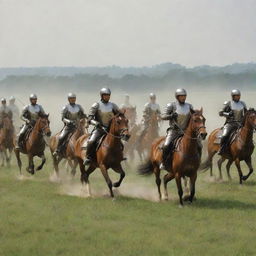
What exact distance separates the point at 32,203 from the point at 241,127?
7979 millimetres

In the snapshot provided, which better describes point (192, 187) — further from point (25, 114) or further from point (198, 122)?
point (25, 114)

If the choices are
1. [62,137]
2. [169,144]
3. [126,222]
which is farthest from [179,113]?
[62,137]

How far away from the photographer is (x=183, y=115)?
715 inches

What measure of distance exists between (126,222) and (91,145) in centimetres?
497

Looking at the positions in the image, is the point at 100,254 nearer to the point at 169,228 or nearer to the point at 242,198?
the point at 169,228

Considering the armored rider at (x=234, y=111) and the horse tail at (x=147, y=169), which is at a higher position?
the armored rider at (x=234, y=111)

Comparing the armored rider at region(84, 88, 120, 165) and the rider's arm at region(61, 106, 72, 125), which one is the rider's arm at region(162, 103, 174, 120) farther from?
the rider's arm at region(61, 106, 72, 125)

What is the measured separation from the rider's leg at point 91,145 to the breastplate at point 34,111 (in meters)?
5.34

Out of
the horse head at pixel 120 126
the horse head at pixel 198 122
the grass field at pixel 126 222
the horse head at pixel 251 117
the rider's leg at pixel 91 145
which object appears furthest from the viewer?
the horse head at pixel 251 117

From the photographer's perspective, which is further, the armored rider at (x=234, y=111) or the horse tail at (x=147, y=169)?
the armored rider at (x=234, y=111)

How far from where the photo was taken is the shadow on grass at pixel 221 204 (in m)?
17.7

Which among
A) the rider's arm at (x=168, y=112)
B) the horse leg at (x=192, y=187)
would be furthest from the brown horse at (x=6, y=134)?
the horse leg at (x=192, y=187)

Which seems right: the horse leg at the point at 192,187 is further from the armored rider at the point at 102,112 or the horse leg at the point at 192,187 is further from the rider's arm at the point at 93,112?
the rider's arm at the point at 93,112

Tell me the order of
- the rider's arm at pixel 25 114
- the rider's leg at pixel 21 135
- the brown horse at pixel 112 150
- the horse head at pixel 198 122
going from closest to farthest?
1. the horse head at pixel 198 122
2. the brown horse at pixel 112 150
3. the rider's arm at pixel 25 114
4. the rider's leg at pixel 21 135
